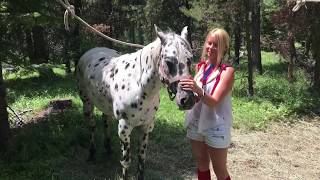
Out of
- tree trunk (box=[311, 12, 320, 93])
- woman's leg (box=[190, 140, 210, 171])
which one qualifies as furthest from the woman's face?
tree trunk (box=[311, 12, 320, 93])

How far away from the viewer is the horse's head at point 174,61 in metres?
4.50

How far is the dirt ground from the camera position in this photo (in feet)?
25.1

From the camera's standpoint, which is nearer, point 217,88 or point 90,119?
point 217,88

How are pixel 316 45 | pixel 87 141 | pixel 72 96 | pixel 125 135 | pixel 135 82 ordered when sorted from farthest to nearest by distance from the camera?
pixel 72 96 < pixel 316 45 < pixel 87 141 < pixel 125 135 < pixel 135 82

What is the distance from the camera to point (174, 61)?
460cm

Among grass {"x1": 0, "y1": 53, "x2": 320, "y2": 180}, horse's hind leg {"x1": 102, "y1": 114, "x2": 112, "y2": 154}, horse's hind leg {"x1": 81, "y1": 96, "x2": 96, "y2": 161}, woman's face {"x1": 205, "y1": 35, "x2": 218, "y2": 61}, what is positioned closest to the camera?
woman's face {"x1": 205, "y1": 35, "x2": 218, "y2": 61}

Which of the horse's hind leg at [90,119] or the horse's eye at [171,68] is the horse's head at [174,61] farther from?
the horse's hind leg at [90,119]

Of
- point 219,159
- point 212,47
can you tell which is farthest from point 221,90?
point 219,159

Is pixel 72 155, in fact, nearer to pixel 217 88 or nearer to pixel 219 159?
pixel 219 159

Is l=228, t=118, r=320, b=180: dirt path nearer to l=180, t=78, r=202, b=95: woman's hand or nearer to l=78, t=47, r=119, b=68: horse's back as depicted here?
l=78, t=47, r=119, b=68: horse's back

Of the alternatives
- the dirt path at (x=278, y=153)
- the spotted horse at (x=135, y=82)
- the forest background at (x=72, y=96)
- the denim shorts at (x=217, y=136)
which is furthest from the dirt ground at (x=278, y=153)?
the denim shorts at (x=217, y=136)

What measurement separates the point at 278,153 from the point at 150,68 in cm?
461

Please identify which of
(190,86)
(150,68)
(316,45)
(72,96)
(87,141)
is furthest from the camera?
(72,96)

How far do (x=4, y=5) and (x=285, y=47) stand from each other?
12.3 meters
